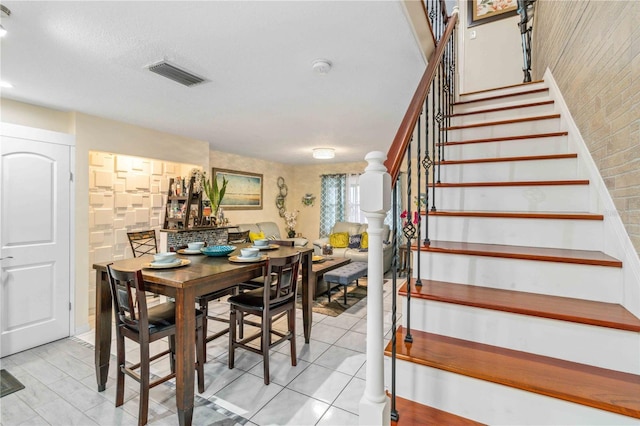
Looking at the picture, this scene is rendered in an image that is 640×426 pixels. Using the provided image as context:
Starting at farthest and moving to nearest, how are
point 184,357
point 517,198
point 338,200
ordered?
point 338,200
point 517,198
point 184,357

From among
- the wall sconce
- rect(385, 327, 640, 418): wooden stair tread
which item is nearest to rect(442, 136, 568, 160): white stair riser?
rect(385, 327, 640, 418): wooden stair tread

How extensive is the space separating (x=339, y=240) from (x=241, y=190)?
2.32 meters

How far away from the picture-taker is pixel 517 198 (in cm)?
190

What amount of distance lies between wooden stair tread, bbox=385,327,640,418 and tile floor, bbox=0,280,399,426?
0.96 meters

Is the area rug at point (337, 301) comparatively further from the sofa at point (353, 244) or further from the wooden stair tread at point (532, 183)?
the wooden stair tread at point (532, 183)

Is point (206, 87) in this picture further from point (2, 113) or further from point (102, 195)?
point (102, 195)

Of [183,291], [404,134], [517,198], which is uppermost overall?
[404,134]

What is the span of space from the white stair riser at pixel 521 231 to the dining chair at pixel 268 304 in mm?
1145

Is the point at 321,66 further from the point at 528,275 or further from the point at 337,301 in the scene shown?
the point at 337,301

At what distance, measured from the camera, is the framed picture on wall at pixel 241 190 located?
591cm

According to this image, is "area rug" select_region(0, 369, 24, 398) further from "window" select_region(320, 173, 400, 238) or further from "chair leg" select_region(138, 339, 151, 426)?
"window" select_region(320, 173, 400, 238)

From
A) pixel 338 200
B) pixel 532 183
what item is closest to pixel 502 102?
pixel 532 183

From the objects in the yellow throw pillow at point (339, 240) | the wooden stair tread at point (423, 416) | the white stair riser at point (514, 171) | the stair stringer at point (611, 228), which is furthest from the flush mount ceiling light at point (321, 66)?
the yellow throw pillow at point (339, 240)

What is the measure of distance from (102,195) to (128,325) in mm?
2823
